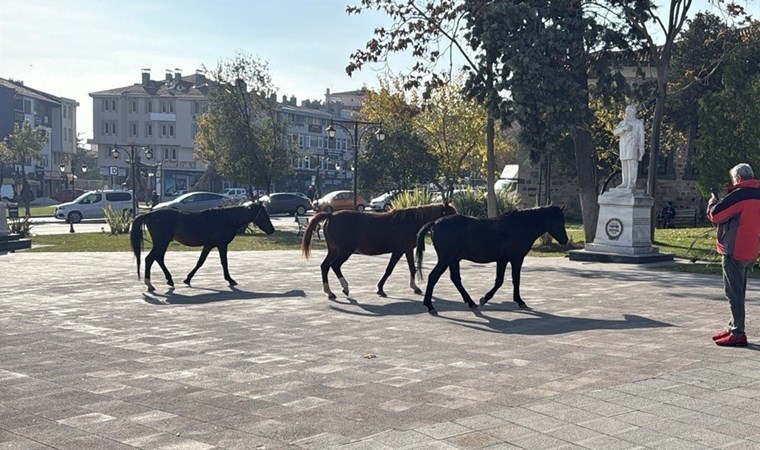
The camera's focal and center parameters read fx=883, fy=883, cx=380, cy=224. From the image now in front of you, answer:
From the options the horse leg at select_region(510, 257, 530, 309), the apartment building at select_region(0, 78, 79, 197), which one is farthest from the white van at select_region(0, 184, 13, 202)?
the horse leg at select_region(510, 257, 530, 309)

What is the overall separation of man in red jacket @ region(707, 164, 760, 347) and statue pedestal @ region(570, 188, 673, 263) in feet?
34.9

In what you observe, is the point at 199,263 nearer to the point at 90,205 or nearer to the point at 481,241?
the point at 481,241

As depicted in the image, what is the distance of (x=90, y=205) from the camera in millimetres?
47594

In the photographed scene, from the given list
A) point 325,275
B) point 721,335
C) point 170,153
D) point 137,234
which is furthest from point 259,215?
point 170,153

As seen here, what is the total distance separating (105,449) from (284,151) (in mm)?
39292

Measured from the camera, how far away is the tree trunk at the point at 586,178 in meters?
24.9

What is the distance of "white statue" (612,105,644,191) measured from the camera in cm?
2055

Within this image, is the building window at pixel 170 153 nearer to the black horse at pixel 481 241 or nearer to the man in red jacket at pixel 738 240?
the black horse at pixel 481 241

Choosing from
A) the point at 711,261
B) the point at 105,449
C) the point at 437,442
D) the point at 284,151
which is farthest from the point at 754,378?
the point at 284,151

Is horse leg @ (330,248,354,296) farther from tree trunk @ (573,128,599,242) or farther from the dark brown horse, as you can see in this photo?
tree trunk @ (573,128,599,242)

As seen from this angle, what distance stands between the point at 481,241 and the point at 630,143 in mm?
10082

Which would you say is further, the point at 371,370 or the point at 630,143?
the point at 630,143

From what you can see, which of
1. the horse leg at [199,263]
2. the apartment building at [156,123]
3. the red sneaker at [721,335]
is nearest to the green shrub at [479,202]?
the horse leg at [199,263]

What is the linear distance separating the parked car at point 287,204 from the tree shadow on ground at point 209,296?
4096cm
